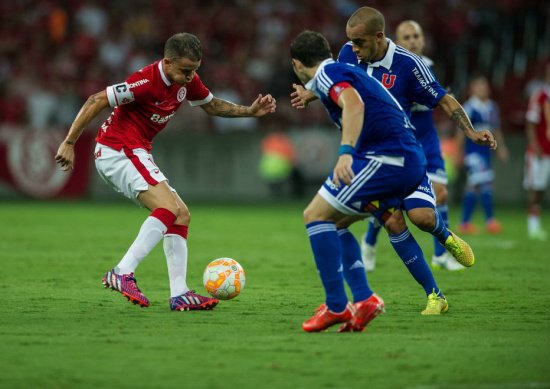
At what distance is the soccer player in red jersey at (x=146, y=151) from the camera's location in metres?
6.57

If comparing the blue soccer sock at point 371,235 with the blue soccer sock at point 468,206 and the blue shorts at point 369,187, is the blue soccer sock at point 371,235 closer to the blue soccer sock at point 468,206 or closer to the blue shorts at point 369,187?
the blue shorts at point 369,187

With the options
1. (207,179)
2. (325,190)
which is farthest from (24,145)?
(325,190)

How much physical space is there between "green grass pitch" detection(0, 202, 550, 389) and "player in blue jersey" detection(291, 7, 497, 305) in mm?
546

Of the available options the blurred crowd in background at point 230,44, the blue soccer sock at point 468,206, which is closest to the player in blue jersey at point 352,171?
the blue soccer sock at point 468,206

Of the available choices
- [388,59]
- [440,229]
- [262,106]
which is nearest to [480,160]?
[388,59]

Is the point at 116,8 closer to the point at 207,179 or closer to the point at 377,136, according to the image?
the point at 207,179

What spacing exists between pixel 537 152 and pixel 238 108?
7.57 meters

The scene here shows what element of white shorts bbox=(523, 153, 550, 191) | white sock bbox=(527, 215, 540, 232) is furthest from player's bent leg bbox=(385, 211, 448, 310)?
white shorts bbox=(523, 153, 550, 191)

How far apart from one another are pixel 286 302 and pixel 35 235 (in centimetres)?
666

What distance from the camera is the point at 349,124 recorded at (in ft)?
17.2

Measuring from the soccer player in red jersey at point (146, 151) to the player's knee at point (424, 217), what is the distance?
5.50 feet

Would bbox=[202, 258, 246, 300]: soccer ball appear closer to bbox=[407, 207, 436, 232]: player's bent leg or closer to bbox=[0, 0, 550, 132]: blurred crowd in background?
bbox=[407, 207, 436, 232]: player's bent leg

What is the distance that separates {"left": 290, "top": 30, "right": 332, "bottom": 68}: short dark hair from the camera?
554cm

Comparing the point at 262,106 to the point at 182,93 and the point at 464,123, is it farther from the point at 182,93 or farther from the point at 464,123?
the point at 464,123
